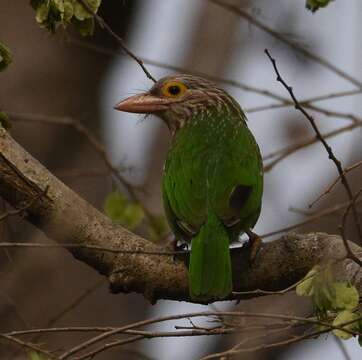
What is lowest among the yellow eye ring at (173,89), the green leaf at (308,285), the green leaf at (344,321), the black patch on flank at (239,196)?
the green leaf at (344,321)

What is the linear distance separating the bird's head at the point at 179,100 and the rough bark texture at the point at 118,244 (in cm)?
146

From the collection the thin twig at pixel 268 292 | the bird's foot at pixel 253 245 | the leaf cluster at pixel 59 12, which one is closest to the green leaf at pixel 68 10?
the leaf cluster at pixel 59 12

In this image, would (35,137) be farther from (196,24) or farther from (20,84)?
(196,24)

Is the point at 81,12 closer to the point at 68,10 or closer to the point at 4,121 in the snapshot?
the point at 68,10

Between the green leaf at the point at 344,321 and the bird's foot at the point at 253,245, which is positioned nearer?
the green leaf at the point at 344,321

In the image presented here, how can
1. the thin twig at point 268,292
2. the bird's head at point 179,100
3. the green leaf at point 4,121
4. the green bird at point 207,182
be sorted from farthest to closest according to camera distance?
the bird's head at point 179,100 < the green bird at point 207,182 < the green leaf at point 4,121 < the thin twig at point 268,292

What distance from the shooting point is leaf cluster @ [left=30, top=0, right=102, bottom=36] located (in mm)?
4242

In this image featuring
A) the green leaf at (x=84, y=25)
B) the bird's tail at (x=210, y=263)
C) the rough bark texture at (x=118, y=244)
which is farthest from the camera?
the bird's tail at (x=210, y=263)

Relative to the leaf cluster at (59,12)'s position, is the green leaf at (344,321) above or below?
below

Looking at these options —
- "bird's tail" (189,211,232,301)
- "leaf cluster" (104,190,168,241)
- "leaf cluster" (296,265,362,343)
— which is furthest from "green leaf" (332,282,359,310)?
"leaf cluster" (104,190,168,241)

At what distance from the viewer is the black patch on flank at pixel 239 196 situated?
17.2ft

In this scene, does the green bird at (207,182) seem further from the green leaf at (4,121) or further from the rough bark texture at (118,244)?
the green leaf at (4,121)

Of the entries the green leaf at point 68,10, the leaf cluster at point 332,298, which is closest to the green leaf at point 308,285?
the leaf cluster at point 332,298

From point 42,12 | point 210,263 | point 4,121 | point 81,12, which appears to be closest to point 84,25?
point 81,12
